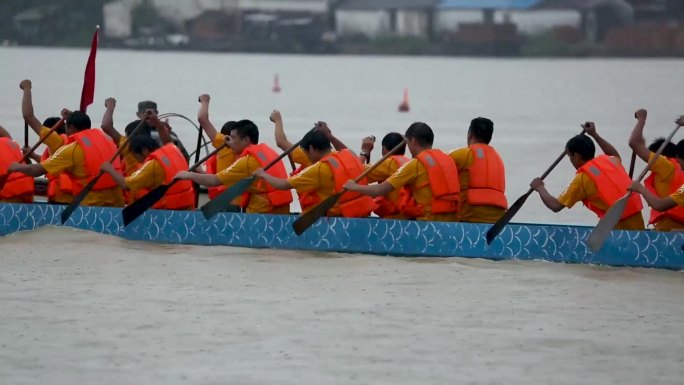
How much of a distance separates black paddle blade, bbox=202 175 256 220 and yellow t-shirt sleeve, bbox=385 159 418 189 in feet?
2.84

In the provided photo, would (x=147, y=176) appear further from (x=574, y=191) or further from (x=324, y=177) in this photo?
(x=574, y=191)

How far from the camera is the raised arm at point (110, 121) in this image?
34.9ft

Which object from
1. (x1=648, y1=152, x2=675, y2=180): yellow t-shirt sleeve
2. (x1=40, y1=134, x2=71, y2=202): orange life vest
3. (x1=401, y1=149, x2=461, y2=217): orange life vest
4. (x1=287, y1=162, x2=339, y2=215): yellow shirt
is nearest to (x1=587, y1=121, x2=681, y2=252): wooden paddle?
(x1=648, y1=152, x2=675, y2=180): yellow t-shirt sleeve

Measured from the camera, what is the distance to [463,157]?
947cm

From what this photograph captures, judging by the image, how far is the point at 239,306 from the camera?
813 cm

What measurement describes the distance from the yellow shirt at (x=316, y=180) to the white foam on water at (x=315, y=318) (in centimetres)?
39

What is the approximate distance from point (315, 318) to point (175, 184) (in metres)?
2.51

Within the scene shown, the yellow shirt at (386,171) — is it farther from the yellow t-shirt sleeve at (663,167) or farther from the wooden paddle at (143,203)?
the yellow t-shirt sleeve at (663,167)

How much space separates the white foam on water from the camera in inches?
266

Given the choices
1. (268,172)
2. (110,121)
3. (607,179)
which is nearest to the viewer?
(607,179)

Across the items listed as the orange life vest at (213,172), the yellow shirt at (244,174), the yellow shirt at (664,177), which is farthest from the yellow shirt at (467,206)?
the orange life vest at (213,172)

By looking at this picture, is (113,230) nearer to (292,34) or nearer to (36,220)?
(36,220)

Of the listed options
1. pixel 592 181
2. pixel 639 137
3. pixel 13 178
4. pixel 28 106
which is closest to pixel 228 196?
pixel 13 178

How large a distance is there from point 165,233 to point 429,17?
52855 millimetres
